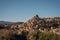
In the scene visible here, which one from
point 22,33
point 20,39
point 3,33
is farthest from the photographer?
point 22,33

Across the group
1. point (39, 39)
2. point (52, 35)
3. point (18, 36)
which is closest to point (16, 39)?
point (18, 36)

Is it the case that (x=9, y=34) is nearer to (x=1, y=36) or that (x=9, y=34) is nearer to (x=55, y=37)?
(x=1, y=36)

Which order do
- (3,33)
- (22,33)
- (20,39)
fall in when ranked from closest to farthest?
(3,33) < (20,39) < (22,33)

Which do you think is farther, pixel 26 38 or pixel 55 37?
pixel 26 38

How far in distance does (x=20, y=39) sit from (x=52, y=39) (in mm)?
6897

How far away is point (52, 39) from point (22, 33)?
335 inches

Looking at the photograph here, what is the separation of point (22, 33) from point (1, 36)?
6.56 metres

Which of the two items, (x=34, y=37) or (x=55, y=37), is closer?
(x=55, y=37)

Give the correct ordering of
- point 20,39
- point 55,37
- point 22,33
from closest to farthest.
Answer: point 55,37 < point 20,39 < point 22,33

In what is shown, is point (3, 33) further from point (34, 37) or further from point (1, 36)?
point (34, 37)

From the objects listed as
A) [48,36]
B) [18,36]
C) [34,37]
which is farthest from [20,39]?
[48,36]

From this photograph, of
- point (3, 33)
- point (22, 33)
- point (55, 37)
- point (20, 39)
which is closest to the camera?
point (55, 37)

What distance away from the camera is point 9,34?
3122 cm

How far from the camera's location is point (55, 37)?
98.1ft
